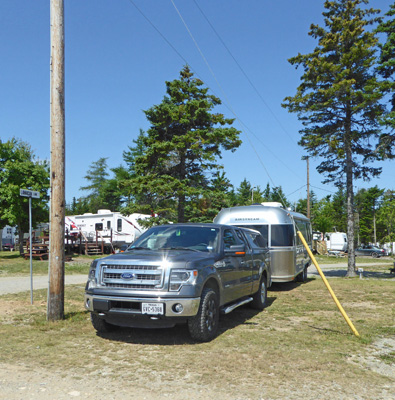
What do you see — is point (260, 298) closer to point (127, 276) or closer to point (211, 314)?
point (211, 314)

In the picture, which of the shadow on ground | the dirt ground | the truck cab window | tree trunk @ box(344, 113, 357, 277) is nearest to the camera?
the dirt ground

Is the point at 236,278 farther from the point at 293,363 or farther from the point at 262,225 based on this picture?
the point at 262,225

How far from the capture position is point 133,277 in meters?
6.30

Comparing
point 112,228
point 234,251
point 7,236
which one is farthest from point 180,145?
point 7,236

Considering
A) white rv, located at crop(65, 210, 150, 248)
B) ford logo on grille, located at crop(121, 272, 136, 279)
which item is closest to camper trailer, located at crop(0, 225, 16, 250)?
white rv, located at crop(65, 210, 150, 248)

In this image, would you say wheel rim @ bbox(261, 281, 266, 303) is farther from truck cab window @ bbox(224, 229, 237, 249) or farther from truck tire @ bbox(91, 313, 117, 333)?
truck tire @ bbox(91, 313, 117, 333)

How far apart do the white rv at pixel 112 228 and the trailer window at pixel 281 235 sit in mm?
18729

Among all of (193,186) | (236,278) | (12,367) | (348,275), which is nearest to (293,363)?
(236,278)

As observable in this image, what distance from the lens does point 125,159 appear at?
207ft

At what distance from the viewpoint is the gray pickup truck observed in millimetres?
6133

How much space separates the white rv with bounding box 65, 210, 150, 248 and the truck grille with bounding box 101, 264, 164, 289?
24156mm

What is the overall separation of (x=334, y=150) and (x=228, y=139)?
1023 cm

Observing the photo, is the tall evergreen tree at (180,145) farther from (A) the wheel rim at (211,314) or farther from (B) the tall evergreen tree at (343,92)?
(A) the wheel rim at (211,314)

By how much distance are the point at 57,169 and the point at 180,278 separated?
3373mm
